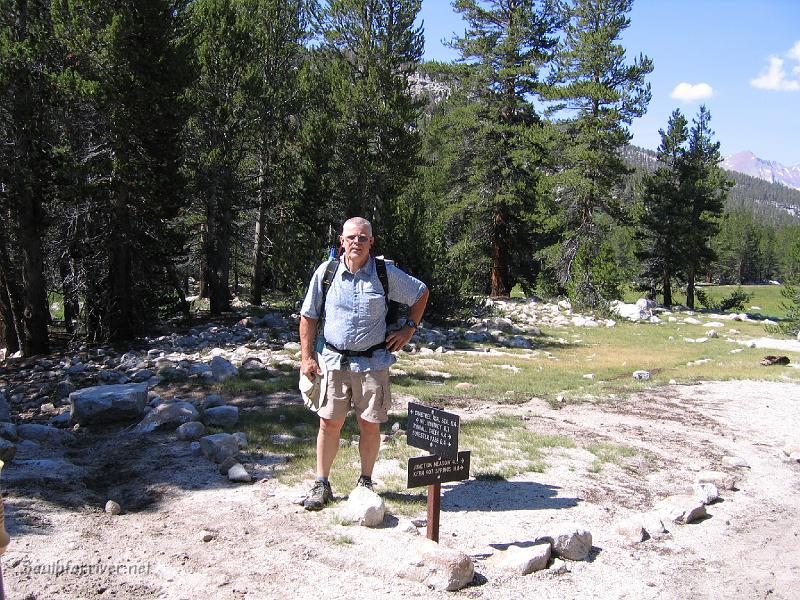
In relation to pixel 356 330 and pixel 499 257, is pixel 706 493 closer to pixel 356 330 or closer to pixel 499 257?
pixel 356 330

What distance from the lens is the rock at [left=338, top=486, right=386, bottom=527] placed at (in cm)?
452

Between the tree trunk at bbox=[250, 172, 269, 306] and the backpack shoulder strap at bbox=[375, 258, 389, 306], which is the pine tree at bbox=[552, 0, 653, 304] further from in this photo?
the backpack shoulder strap at bbox=[375, 258, 389, 306]

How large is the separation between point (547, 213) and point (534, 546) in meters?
24.2

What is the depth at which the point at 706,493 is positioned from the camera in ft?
18.4

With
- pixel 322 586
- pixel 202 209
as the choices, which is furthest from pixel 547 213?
pixel 322 586

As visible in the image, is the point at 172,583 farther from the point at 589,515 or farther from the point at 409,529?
the point at 589,515

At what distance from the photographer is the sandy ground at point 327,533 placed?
12.5ft

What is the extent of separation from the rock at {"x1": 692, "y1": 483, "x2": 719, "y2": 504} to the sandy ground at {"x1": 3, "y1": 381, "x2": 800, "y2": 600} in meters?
0.09

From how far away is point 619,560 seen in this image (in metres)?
4.38

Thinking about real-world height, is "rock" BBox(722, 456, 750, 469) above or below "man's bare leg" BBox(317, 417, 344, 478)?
below

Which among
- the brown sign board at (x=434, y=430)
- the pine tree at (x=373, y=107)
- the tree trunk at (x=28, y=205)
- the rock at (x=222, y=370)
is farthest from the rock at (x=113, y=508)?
the pine tree at (x=373, y=107)

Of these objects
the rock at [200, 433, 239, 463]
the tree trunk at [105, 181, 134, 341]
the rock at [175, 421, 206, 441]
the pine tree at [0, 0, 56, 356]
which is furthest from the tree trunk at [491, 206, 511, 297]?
the rock at [200, 433, 239, 463]

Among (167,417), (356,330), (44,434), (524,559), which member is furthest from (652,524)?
(44,434)

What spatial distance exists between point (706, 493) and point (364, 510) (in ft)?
10.4
